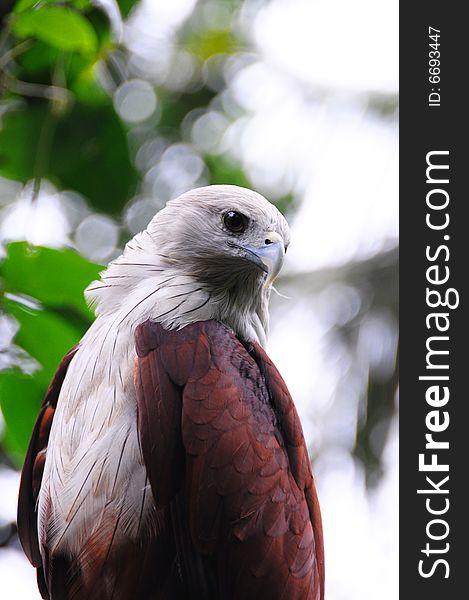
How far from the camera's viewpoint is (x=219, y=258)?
13.8 feet

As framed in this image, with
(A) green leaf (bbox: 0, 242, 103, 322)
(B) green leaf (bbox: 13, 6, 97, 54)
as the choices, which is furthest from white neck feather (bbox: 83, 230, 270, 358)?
(B) green leaf (bbox: 13, 6, 97, 54)

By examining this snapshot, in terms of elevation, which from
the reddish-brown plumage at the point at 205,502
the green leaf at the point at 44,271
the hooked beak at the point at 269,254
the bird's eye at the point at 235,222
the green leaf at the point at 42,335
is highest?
the bird's eye at the point at 235,222

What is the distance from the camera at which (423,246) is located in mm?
5309

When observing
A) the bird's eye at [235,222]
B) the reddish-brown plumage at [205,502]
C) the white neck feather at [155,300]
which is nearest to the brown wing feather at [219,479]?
the reddish-brown plumage at [205,502]

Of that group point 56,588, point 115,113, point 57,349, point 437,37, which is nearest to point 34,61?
point 115,113

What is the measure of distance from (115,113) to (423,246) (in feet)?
7.00

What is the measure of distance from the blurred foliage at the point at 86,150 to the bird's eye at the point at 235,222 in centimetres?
72

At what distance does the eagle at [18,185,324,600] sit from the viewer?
11.8 feet

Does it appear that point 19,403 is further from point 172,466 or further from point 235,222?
point 235,222

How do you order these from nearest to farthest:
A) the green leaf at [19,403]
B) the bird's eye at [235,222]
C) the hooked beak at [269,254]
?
the green leaf at [19,403]
the hooked beak at [269,254]
the bird's eye at [235,222]

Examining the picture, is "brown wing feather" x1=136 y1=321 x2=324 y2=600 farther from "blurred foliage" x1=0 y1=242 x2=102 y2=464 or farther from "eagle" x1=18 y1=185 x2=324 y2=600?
"blurred foliage" x1=0 y1=242 x2=102 y2=464

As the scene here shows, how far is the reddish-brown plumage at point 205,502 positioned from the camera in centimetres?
358

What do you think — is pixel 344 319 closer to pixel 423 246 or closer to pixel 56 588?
pixel 423 246

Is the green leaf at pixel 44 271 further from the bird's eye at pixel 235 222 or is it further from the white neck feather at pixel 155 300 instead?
the bird's eye at pixel 235 222
